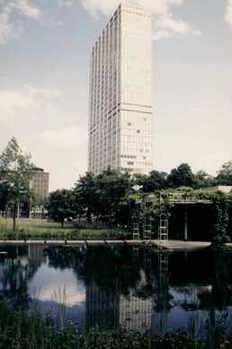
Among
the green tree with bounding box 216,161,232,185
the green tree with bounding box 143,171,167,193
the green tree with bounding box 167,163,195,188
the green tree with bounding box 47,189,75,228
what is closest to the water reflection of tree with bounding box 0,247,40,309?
the green tree with bounding box 47,189,75,228

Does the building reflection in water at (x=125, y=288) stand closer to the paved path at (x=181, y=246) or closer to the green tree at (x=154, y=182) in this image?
the paved path at (x=181, y=246)

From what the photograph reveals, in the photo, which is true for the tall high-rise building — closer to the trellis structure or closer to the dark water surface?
the trellis structure

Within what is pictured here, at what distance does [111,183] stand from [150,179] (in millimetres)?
10633

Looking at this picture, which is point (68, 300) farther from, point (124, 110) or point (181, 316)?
point (124, 110)

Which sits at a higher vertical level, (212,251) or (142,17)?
(142,17)

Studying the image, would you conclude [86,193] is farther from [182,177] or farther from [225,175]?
[225,175]

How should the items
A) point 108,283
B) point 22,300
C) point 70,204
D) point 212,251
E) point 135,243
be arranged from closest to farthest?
1. point 22,300
2. point 108,283
3. point 212,251
4. point 135,243
5. point 70,204

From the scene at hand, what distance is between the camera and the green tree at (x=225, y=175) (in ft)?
160

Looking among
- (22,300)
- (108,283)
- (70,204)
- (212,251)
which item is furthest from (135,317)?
(70,204)

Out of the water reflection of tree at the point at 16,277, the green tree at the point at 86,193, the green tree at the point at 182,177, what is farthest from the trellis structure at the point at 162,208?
the green tree at the point at 182,177

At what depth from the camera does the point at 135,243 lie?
1176 inches

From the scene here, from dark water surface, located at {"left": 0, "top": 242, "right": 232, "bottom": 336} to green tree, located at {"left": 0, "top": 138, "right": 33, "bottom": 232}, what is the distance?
12113 mm

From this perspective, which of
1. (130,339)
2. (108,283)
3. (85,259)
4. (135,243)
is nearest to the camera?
(130,339)

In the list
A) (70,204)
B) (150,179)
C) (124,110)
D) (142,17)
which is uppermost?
(142,17)
